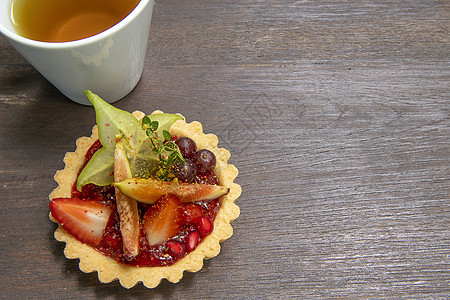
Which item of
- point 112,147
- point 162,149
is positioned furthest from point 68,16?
point 162,149

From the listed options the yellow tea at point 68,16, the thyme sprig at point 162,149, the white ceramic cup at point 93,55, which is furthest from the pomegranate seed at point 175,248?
the yellow tea at point 68,16

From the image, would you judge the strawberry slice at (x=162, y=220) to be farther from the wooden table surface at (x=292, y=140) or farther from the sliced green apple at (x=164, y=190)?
the wooden table surface at (x=292, y=140)

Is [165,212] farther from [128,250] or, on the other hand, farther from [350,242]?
[350,242]

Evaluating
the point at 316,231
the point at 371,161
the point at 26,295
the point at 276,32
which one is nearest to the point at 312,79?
the point at 276,32

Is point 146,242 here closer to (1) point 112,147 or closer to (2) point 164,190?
(2) point 164,190

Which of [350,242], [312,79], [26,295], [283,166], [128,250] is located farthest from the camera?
[312,79]

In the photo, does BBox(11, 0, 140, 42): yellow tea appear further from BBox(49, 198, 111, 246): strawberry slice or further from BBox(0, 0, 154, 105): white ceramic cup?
BBox(49, 198, 111, 246): strawberry slice

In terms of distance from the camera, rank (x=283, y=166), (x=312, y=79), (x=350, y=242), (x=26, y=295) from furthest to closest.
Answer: (x=312, y=79) < (x=283, y=166) < (x=350, y=242) < (x=26, y=295)

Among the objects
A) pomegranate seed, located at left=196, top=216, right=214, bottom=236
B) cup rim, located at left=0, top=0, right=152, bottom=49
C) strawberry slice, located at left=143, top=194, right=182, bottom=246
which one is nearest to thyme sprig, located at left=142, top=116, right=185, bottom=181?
strawberry slice, located at left=143, top=194, right=182, bottom=246
